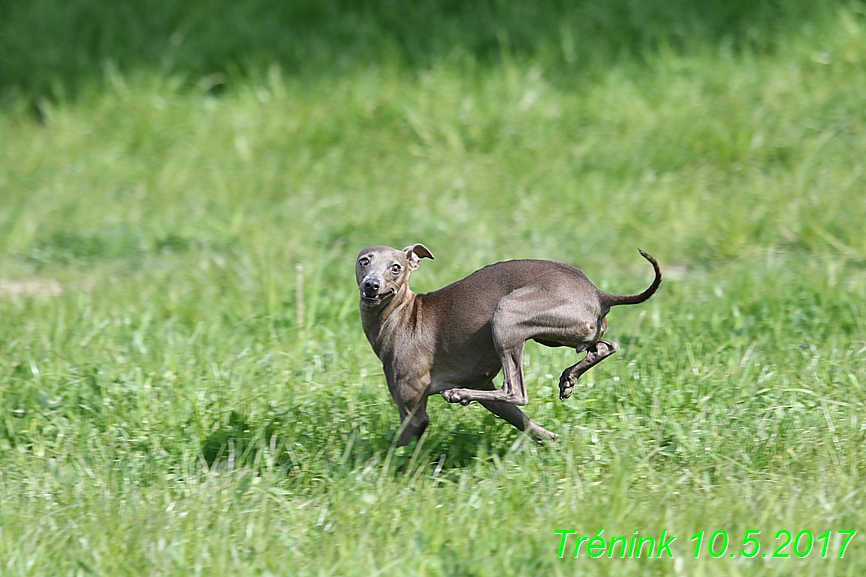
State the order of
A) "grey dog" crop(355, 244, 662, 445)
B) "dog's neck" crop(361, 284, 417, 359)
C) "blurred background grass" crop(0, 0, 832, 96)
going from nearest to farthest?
"grey dog" crop(355, 244, 662, 445), "dog's neck" crop(361, 284, 417, 359), "blurred background grass" crop(0, 0, 832, 96)

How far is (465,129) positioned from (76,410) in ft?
15.4

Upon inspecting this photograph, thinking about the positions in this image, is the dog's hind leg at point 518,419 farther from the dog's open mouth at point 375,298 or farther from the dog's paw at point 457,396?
the dog's open mouth at point 375,298

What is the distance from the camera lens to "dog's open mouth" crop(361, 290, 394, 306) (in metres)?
3.76

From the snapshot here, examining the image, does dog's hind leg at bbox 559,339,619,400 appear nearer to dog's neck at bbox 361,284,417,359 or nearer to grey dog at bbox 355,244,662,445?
grey dog at bbox 355,244,662,445

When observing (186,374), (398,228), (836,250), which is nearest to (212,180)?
(398,228)

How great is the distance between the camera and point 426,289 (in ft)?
19.4

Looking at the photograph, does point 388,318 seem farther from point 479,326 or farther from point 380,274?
point 479,326

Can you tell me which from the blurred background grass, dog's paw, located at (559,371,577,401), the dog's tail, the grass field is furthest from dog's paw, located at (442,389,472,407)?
the blurred background grass

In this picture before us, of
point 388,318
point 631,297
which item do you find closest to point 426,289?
point 388,318

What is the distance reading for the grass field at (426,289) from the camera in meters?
3.37

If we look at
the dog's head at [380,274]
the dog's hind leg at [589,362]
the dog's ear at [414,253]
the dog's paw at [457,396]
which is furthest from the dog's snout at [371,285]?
the dog's hind leg at [589,362]

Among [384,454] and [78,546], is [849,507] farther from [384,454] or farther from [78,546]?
[78,546]

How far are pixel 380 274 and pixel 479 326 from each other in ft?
1.32

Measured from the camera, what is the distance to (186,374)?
4719 mm
